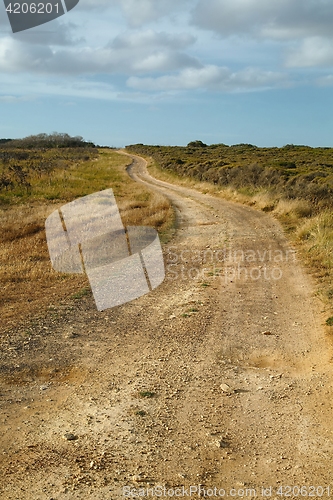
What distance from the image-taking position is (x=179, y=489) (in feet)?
10.7

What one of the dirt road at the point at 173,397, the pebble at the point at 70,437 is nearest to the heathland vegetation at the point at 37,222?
the dirt road at the point at 173,397

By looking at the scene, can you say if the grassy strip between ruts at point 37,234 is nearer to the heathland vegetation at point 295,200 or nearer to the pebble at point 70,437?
the pebble at point 70,437

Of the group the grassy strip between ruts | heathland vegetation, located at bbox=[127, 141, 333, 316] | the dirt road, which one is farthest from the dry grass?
the grassy strip between ruts

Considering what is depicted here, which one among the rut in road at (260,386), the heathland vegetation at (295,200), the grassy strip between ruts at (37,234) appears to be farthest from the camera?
the heathland vegetation at (295,200)

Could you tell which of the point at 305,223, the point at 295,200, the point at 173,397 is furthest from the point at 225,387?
the point at 295,200

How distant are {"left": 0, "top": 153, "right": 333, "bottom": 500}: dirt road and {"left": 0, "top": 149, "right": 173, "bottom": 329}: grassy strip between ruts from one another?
0.68 meters

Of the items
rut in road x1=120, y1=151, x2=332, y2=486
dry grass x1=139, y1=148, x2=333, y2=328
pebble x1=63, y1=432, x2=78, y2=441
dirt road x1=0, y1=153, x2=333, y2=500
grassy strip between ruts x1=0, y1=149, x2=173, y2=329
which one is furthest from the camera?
dry grass x1=139, y1=148, x2=333, y2=328

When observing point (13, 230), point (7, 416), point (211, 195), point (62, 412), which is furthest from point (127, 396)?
point (211, 195)

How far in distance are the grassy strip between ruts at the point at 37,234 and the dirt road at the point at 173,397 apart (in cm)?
68

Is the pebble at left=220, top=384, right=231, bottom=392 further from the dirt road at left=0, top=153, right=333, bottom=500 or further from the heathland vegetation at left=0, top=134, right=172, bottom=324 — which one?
the heathland vegetation at left=0, top=134, right=172, bottom=324

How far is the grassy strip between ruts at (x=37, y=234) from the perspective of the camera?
7.43 meters

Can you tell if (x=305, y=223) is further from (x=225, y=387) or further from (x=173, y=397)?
(x=173, y=397)

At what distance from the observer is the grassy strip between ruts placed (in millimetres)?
7430

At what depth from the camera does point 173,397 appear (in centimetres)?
451
